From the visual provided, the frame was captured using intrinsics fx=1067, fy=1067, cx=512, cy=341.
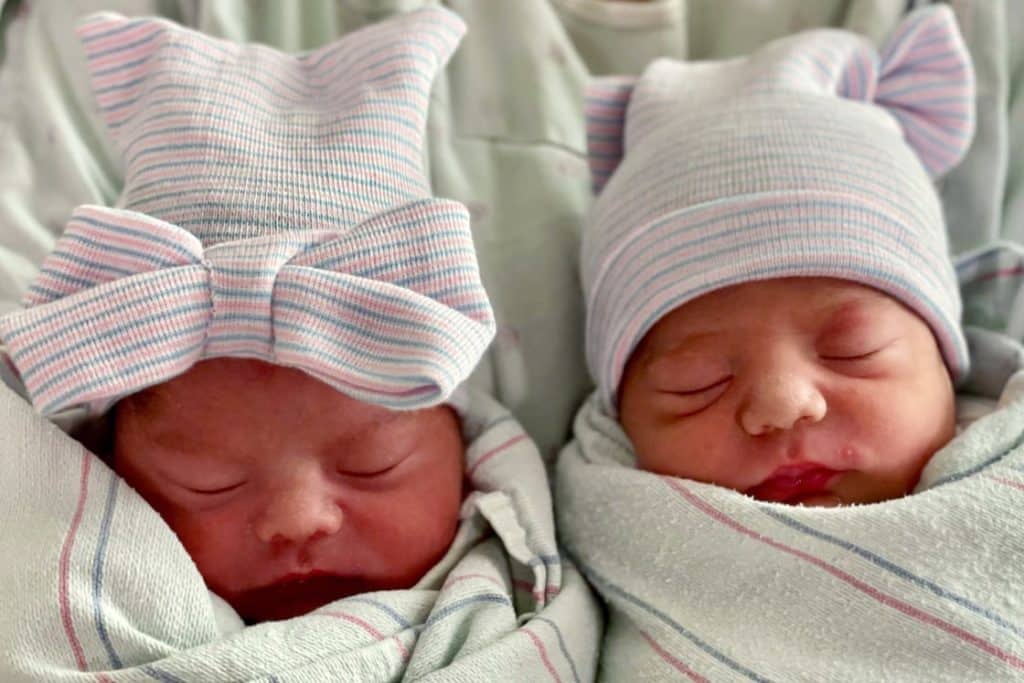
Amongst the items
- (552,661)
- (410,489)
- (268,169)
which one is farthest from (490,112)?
(552,661)

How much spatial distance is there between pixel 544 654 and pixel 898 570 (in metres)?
0.33

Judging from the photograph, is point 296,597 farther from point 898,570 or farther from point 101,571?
point 898,570

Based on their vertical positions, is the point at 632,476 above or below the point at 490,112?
below

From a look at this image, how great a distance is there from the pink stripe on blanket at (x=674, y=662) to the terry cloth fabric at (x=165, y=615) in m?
0.07

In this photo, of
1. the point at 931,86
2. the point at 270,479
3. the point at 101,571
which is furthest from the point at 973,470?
the point at 101,571

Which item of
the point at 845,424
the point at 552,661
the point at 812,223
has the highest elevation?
the point at 812,223

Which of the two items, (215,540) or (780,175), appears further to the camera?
(780,175)

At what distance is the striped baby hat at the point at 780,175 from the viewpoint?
1128mm

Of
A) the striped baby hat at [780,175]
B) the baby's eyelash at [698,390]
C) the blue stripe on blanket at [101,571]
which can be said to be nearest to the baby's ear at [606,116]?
the striped baby hat at [780,175]

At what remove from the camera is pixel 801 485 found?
108 cm

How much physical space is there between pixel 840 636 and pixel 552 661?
26cm

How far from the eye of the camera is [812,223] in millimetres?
1121

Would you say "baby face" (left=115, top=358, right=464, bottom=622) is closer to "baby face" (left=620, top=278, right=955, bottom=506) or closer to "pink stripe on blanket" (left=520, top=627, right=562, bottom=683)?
"pink stripe on blanket" (left=520, top=627, right=562, bottom=683)

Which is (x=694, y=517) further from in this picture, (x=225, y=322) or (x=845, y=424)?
(x=225, y=322)
